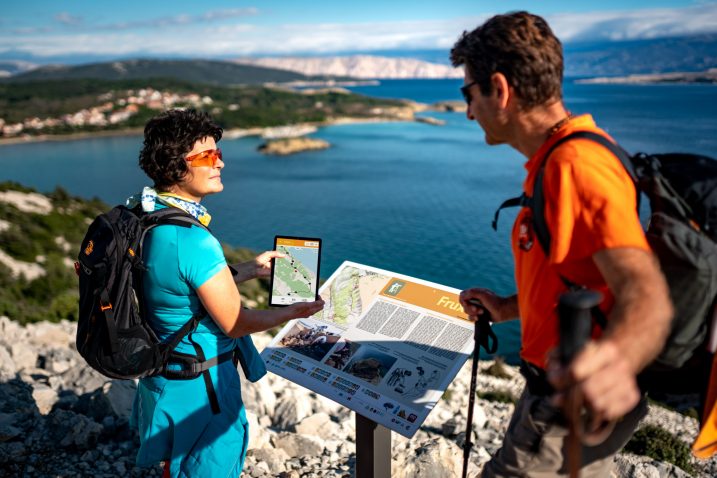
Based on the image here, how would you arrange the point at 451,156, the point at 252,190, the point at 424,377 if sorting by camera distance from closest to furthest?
the point at 424,377, the point at 252,190, the point at 451,156

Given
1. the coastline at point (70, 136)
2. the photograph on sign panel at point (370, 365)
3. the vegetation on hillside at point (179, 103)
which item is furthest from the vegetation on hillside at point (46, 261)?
the coastline at point (70, 136)

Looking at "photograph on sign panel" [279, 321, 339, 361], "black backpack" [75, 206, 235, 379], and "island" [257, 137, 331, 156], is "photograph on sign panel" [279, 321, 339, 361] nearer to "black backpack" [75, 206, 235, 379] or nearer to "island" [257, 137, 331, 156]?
"black backpack" [75, 206, 235, 379]

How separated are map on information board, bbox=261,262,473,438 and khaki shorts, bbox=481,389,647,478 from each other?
0.41 metres

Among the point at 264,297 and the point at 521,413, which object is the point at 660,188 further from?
the point at 264,297

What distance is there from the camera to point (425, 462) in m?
3.04

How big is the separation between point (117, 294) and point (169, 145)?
0.56m

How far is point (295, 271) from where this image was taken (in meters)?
2.33

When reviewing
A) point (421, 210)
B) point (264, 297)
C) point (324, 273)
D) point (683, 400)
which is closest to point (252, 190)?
point (421, 210)

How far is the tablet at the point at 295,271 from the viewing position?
2.28 metres

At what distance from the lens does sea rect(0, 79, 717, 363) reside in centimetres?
2120

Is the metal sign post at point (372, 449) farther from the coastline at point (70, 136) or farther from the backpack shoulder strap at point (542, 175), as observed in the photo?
the coastline at point (70, 136)

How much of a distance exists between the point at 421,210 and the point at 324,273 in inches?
417

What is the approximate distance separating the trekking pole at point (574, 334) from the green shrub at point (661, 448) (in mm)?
5010

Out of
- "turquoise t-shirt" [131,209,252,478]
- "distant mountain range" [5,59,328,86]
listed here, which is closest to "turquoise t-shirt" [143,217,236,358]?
"turquoise t-shirt" [131,209,252,478]
